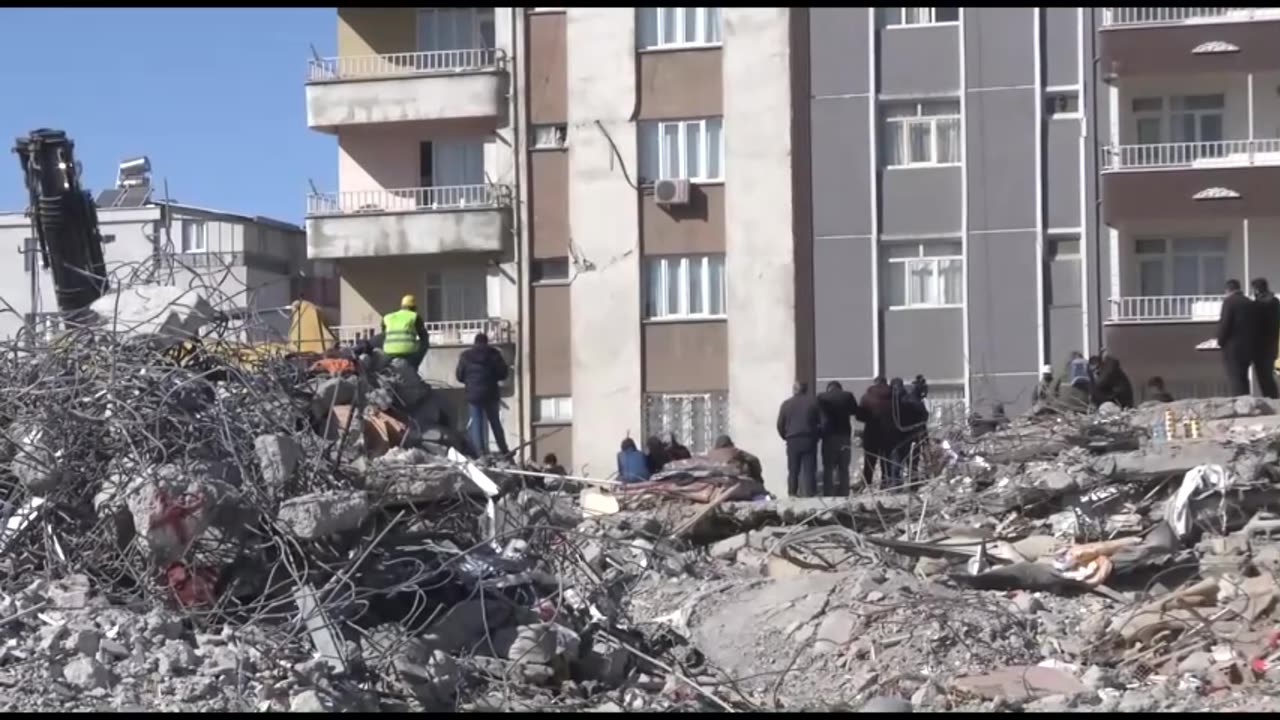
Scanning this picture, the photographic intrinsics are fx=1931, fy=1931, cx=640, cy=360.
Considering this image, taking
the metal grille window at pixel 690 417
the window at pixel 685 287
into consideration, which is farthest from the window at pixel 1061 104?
the metal grille window at pixel 690 417

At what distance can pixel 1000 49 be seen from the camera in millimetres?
31344

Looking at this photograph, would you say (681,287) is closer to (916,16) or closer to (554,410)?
(554,410)

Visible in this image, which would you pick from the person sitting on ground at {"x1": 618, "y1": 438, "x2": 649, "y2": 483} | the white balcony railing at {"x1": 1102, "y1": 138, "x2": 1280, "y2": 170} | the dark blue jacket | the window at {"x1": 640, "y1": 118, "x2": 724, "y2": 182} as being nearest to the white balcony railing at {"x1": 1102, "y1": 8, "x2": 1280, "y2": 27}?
the white balcony railing at {"x1": 1102, "y1": 138, "x2": 1280, "y2": 170}

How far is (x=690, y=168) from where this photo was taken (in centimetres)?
3159

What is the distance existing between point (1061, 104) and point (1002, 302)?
3377 millimetres

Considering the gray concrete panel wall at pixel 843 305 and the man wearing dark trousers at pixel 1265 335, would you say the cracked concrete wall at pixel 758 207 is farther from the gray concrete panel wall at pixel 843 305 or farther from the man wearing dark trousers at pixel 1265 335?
the man wearing dark trousers at pixel 1265 335

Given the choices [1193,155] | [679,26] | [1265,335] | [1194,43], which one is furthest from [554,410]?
[1265,335]

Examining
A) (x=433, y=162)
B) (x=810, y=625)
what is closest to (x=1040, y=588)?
(x=810, y=625)

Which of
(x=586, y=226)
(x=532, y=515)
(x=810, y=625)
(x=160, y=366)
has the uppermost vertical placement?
(x=586, y=226)

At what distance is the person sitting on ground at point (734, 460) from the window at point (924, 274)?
1323cm

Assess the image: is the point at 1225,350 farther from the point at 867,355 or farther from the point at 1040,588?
the point at 867,355

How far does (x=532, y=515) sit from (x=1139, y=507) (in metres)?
5.67

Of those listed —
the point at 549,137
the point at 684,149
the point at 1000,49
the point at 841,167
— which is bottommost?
the point at 841,167

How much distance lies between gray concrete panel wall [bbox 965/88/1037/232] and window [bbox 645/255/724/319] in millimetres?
4295
